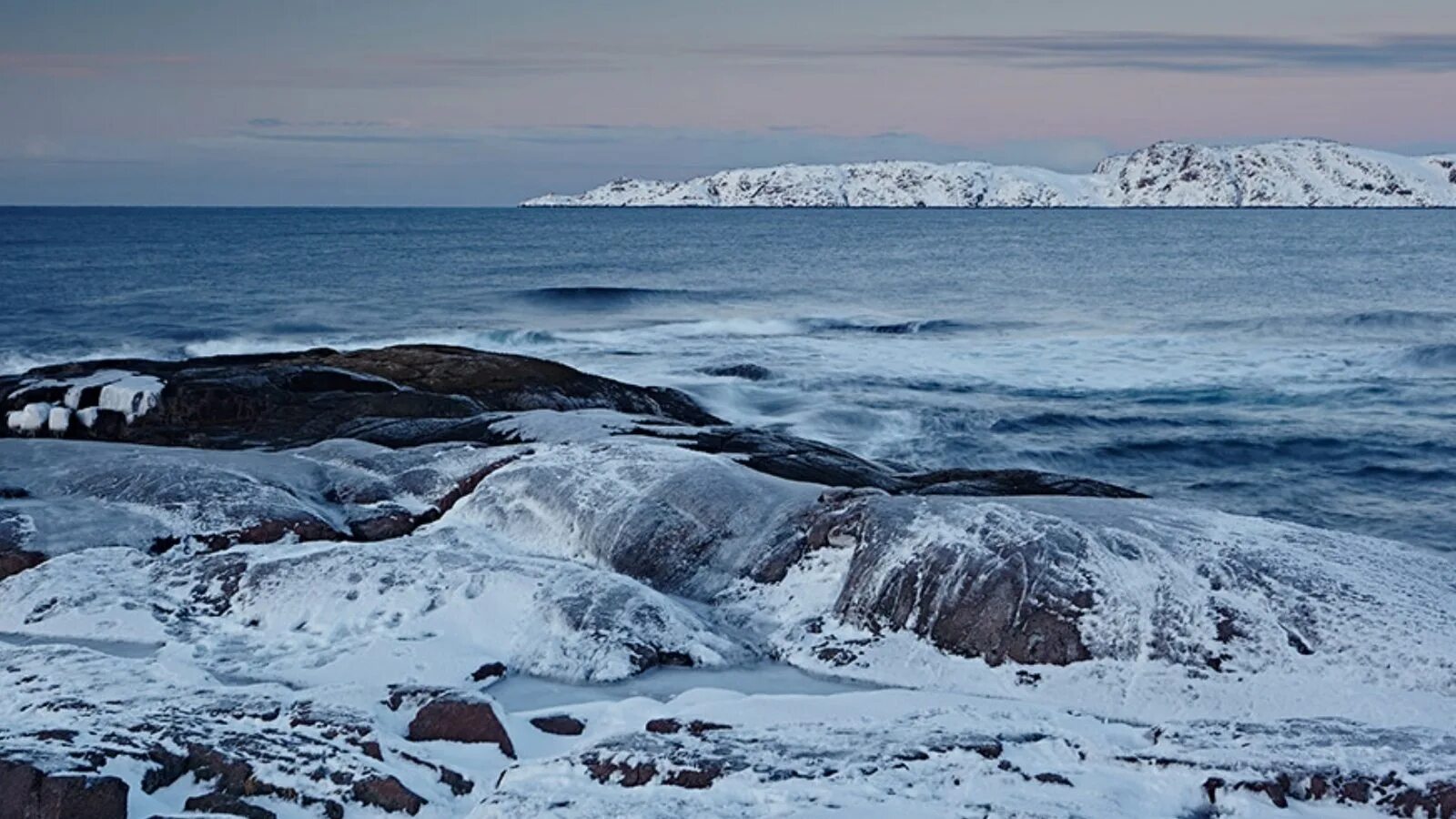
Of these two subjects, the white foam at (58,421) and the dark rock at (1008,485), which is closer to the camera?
the dark rock at (1008,485)

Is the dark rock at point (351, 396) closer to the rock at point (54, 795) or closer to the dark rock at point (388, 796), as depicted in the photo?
the dark rock at point (388, 796)

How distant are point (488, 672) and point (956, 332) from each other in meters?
38.5

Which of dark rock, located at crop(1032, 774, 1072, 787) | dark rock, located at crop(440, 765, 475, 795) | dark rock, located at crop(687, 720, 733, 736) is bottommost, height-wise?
dark rock, located at crop(440, 765, 475, 795)

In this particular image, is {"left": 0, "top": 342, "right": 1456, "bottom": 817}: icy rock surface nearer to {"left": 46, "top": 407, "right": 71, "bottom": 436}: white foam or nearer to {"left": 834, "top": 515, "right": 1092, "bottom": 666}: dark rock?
{"left": 834, "top": 515, "right": 1092, "bottom": 666}: dark rock

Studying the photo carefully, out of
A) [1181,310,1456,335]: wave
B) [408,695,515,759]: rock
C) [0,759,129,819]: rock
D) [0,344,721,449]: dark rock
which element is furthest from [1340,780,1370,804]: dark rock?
[1181,310,1456,335]: wave

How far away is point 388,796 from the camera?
808cm

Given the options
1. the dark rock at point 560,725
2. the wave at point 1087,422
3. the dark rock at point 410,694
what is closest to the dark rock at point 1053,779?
the dark rock at point 560,725

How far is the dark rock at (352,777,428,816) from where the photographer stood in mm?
8039

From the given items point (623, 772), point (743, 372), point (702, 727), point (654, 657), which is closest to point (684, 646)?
point (654, 657)

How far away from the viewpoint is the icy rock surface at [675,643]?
8203 millimetres

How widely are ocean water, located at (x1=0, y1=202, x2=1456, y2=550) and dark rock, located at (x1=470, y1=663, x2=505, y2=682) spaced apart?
14212 millimetres

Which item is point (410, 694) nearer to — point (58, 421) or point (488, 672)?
point (488, 672)

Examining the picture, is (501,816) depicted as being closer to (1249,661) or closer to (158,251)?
(1249,661)

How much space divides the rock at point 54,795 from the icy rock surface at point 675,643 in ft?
0.14
